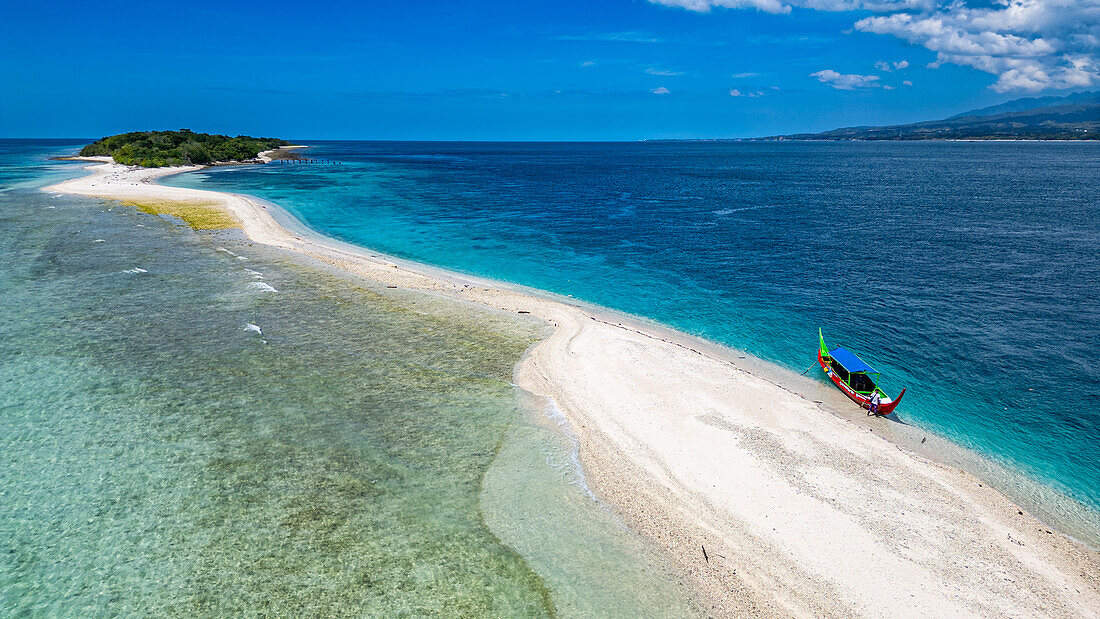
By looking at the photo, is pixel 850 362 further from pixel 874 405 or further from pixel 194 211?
pixel 194 211

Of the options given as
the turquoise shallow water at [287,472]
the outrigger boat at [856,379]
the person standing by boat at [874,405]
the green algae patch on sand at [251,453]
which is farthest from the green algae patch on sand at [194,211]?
the person standing by boat at [874,405]

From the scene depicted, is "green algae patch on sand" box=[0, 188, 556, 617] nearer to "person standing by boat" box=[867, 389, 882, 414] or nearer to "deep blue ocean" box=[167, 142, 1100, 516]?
"deep blue ocean" box=[167, 142, 1100, 516]

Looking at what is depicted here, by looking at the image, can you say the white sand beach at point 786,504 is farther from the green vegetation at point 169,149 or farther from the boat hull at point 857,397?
the green vegetation at point 169,149

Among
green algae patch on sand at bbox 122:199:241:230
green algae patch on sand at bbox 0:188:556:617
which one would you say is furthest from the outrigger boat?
green algae patch on sand at bbox 122:199:241:230

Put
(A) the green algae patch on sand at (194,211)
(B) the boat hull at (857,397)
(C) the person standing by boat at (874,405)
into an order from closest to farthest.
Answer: (B) the boat hull at (857,397), (C) the person standing by boat at (874,405), (A) the green algae patch on sand at (194,211)

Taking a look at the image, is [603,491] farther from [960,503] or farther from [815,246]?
[815,246]

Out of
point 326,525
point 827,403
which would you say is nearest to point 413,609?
point 326,525

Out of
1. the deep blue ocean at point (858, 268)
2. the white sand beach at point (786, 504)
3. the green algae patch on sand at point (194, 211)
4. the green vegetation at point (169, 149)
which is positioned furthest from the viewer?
the green vegetation at point (169, 149)
